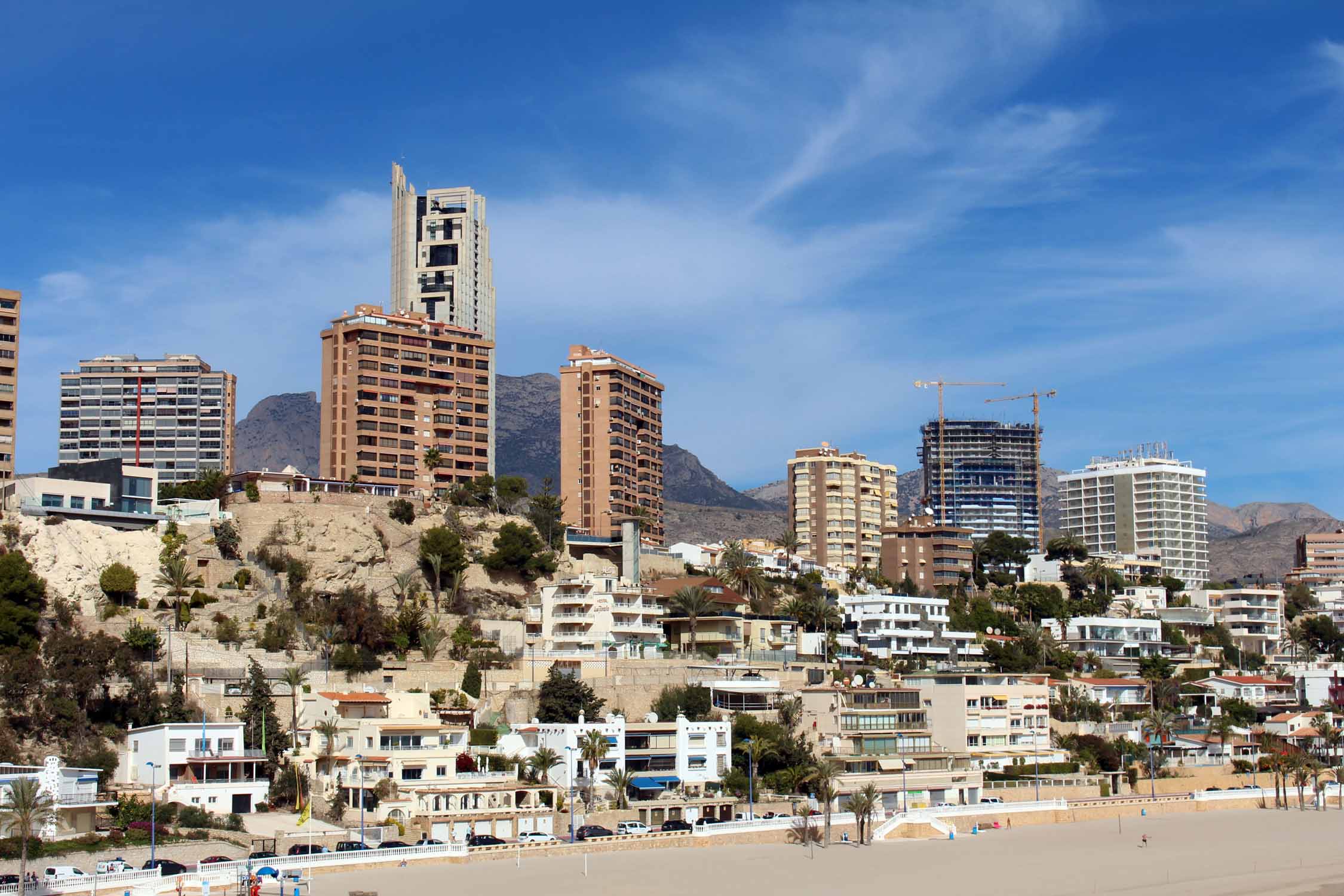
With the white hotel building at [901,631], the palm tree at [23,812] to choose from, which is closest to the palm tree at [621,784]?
the palm tree at [23,812]

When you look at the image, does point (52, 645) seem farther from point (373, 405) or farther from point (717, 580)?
point (373, 405)

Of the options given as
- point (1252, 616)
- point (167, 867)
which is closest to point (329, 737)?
point (167, 867)

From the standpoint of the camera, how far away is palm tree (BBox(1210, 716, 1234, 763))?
9912cm

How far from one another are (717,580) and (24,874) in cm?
6470

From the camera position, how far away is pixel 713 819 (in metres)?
70.1

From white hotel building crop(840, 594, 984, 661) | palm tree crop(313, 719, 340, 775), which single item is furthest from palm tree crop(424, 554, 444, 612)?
white hotel building crop(840, 594, 984, 661)

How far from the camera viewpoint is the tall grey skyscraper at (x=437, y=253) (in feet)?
552

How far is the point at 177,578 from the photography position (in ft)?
272

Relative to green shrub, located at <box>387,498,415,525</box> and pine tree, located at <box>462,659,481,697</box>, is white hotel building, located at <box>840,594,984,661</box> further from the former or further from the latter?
pine tree, located at <box>462,659,481,697</box>

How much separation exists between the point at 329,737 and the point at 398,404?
66.4 meters

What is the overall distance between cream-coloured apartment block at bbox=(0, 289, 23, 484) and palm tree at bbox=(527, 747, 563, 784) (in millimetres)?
58426

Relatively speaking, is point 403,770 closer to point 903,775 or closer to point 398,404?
point 903,775

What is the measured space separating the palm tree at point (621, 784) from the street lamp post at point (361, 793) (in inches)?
447

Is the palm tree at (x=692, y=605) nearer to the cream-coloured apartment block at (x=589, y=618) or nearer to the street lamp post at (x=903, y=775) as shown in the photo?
the cream-coloured apartment block at (x=589, y=618)
